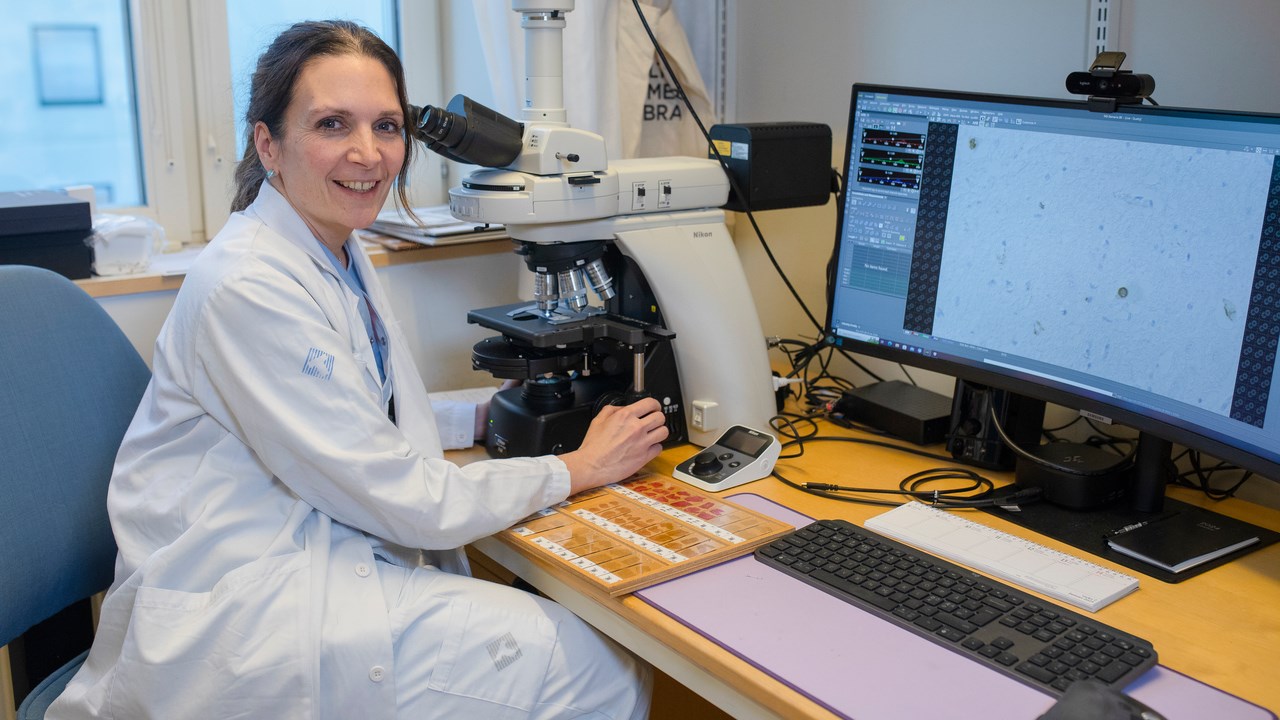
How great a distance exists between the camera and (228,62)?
213 cm

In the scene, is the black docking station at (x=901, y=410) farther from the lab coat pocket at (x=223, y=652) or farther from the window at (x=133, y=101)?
the window at (x=133, y=101)

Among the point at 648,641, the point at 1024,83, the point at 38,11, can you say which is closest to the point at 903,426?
the point at 1024,83

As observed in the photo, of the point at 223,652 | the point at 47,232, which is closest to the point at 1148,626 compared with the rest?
the point at 223,652

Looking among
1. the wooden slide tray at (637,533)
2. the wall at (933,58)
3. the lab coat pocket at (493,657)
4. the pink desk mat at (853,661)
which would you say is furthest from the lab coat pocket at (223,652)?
the wall at (933,58)

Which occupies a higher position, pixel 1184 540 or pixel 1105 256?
pixel 1105 256

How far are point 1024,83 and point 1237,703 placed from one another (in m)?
1.04

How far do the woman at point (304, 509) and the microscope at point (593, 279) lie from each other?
0.53 feet

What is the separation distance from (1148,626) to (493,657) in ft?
2.30

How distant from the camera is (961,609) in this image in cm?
112

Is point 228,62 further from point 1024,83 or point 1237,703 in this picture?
point 1237,703

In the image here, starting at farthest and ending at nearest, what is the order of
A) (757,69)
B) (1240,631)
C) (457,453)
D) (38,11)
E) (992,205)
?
(757,69), (38,11), (457,453), (992,205), (1240,631)

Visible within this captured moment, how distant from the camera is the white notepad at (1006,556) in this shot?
117 centimetres

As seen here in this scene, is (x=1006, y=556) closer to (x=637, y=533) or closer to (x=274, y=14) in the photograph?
(x=637, y=533)

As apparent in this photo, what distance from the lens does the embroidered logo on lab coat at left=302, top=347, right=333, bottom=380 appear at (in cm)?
123
